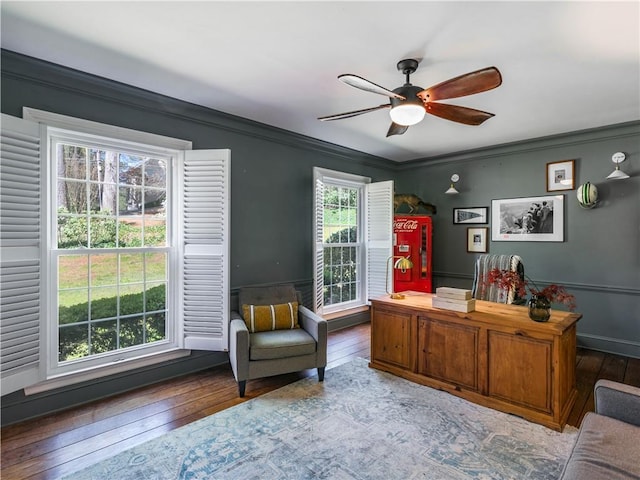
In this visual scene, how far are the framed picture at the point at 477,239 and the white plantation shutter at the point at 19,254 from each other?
16.4 ft

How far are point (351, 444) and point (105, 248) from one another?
2529mm

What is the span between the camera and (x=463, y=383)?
8.99 ft

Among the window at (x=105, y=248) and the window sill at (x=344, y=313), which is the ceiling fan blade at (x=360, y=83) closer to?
the window at (x=105, y=248)

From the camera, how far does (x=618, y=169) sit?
12.0 feet

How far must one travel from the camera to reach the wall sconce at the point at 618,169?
11.7ft

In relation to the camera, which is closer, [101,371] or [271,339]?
[101,371]

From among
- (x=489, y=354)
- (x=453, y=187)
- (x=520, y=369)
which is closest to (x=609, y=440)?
(x=520, y=369)

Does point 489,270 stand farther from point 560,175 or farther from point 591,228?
point 560,175

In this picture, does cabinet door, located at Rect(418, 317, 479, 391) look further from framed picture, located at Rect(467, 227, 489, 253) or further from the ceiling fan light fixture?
framed picture, located at Rect(467, 227, 489, 253)

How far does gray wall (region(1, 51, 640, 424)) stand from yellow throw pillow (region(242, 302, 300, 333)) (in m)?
0.45

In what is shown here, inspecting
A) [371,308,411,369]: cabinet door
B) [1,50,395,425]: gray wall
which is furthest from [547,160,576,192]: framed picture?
[371,308,411,369]: cabinet door

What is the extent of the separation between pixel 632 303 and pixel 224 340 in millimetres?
4533

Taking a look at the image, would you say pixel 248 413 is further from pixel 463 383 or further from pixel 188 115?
pixel 188 115

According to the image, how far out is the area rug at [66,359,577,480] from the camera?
190 centimetres
